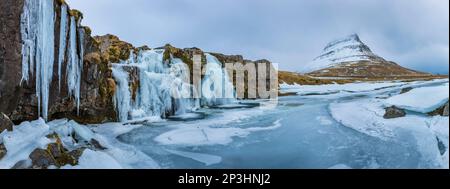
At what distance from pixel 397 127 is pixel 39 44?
14.4 meters

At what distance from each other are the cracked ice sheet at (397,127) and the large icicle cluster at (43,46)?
1299 cm

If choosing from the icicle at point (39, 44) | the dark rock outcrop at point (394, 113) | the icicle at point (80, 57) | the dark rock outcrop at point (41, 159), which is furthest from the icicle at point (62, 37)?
the dark rock outcrop at point (394, 113)

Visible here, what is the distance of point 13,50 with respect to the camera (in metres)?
13.6

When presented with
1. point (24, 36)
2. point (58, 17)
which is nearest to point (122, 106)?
point (58, 17)

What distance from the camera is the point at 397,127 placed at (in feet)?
44.3

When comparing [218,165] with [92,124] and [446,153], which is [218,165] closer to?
[446,153]

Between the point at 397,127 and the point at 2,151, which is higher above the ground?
the point at 397,127

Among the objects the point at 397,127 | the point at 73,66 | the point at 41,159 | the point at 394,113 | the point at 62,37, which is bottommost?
the point at 41,159

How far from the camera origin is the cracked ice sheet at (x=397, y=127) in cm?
997

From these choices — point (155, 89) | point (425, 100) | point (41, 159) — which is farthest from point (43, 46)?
point (425, 100)

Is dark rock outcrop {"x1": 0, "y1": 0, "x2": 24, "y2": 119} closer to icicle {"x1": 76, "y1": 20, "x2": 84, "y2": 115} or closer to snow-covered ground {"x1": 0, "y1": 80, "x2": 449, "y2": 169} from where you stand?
snow-covered ground {"x1": 0, "y1": 80, "x2": 449, "y2": 169}

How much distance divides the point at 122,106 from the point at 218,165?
11.8m

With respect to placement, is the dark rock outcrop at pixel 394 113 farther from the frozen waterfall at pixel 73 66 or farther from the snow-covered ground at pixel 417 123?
the frozen waterfall at pixel 73 66

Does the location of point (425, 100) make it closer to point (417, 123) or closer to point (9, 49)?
point (417, 123)
